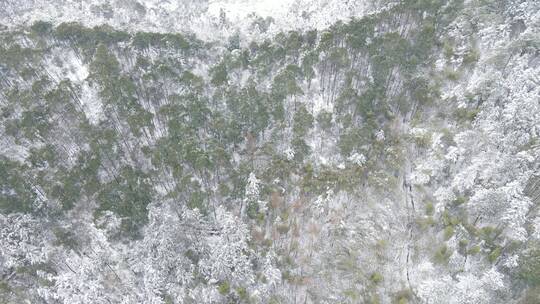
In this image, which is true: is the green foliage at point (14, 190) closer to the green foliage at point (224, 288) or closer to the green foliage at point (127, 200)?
the green foliage at point (127, 200)

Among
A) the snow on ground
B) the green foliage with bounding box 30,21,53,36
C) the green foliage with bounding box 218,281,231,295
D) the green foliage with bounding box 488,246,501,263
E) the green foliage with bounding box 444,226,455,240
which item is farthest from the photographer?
the snow on ground

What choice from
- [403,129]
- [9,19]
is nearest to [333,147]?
[403,129]

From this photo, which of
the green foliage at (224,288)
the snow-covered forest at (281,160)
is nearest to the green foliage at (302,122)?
the snow-covered forest at (281,160)

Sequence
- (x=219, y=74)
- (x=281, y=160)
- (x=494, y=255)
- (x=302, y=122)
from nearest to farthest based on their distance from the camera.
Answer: (x=494, y=255)
(x=281, y=160)
(x=302, y=122)
(x=219, y=74)

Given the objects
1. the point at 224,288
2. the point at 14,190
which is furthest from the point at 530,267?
the point at 14,190

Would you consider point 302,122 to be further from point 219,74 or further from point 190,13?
point 190,13

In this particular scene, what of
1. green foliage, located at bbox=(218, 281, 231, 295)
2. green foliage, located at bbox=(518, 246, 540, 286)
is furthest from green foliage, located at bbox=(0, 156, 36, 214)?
green foliage, located at bbox=(518, 246, 540, 286)

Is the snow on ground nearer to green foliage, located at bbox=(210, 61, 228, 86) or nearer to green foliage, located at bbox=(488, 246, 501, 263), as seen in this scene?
green foliage, located at bbox=(210, 61, 228, 86)

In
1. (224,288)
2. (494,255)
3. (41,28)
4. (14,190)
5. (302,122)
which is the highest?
(41,28)

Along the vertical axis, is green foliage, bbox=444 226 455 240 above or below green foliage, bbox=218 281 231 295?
above

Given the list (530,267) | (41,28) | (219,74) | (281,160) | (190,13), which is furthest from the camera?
(190,13)
